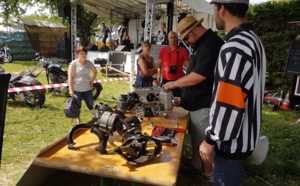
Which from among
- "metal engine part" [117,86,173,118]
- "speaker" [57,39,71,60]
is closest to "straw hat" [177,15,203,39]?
"metal engine part" [117,86,173,118]

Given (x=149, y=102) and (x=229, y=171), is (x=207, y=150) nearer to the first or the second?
(x=229, y=171)

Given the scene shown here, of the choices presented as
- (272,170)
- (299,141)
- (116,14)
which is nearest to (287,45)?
(299,141)

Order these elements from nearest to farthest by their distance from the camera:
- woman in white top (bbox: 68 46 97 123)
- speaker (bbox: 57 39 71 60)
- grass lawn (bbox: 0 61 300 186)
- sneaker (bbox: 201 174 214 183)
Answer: sneaker (bbox: 201 174 214 183) → grass lawn (bbox: 0 61 300 186) → woman in white top (bbox: 68 46 97 123) → speaker (bbox: 57 39 71 60)

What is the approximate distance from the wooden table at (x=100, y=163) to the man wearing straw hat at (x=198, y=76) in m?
0.60

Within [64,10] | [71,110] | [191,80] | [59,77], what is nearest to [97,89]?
[59,77]

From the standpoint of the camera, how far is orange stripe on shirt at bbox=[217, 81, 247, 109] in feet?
4.28

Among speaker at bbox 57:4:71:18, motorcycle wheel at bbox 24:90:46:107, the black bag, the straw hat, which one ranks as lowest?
motorcycle wheel at bbox 24:90:46:107

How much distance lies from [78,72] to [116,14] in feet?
52.0

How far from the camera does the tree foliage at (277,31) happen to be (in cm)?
800

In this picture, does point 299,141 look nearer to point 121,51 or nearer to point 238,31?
point 238,31

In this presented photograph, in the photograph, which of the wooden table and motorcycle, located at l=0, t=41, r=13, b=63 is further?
motorcycle, located at l=0, t=41, r=13, b=63

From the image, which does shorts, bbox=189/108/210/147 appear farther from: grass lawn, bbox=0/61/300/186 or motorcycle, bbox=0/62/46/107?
motorcycle, bbox=0/62/46/107

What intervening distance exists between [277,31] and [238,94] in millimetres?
8349

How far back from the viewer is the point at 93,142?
194cm
